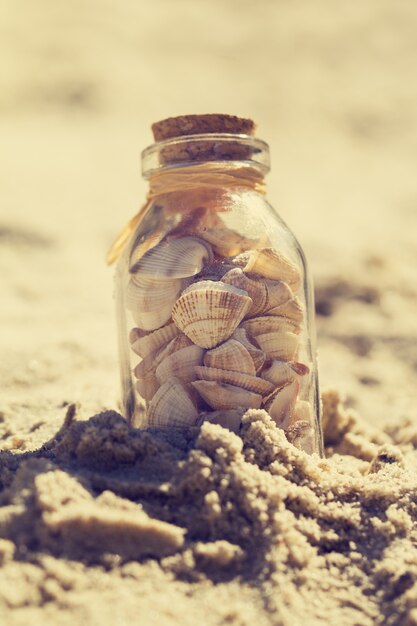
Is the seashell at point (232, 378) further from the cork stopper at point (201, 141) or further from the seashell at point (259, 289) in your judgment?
the cork stopper at point (201, 141)

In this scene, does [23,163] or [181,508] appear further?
[23,163]

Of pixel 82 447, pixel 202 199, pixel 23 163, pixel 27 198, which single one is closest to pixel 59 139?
pixel 23 163

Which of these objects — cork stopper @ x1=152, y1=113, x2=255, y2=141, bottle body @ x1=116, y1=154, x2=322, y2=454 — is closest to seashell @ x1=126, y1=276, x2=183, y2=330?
bottle body @ x1=116, y1=154, x2=322, y2=454

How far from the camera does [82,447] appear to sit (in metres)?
1.40

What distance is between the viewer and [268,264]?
1727mm

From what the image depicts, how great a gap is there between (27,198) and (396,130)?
11.5 feet

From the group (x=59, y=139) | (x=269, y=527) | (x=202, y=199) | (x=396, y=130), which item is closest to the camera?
(x=269, y=527)

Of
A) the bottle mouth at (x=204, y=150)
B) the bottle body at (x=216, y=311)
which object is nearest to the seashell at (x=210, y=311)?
the bottle body at (x=216, y=311)

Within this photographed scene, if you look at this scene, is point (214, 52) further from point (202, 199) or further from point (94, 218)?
point (202, 199)

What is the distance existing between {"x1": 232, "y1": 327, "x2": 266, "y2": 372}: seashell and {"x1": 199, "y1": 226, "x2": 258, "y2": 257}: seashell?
203 mm

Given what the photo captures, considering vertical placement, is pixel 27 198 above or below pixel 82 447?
above

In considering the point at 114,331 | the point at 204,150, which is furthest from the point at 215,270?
the point at 114,331

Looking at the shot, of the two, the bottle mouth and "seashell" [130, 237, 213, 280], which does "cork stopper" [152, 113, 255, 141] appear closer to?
the bottle mouth

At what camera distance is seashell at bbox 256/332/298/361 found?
167 cm
